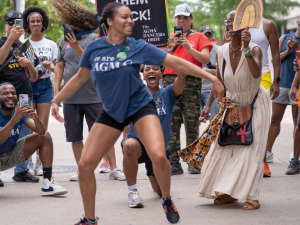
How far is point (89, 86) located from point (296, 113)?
124 inches

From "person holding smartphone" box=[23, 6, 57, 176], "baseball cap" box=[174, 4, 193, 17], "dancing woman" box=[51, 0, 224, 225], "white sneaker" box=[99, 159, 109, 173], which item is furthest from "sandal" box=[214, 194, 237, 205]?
"person holding smartphone" box=[23, 6, 57, 176]

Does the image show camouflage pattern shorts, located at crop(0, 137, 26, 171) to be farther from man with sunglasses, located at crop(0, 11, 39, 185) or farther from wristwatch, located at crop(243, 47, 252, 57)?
wristwatch, located at crop(243, 47, 252, 57)

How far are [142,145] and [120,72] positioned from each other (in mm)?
1346

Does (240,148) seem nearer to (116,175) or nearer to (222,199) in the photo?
(222,199)

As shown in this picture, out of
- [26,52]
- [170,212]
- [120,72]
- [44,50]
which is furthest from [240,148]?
[44,50]

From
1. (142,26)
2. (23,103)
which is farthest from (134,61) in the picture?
(142,26)

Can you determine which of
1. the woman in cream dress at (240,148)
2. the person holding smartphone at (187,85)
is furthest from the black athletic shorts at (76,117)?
the woman in cream dress at (240,148)

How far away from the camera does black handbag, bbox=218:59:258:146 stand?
194 inches

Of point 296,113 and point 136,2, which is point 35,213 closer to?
point 136,2

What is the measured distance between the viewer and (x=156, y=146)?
4.02 meters

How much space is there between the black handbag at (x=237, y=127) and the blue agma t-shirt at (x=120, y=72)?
3.91 ft

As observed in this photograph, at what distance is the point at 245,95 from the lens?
201 inches

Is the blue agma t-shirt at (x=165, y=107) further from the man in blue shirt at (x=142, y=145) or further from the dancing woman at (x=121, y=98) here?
the dancing woman at (x=121, y=98)

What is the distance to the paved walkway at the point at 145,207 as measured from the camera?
15.1 feet
